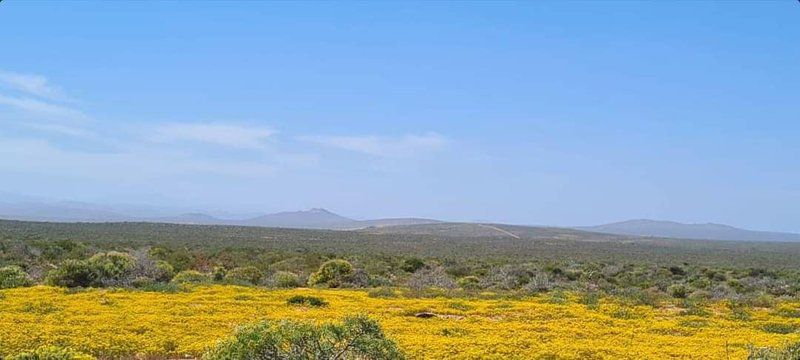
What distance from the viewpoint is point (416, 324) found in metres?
17.0

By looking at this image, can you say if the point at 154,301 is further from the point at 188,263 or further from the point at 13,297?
the point at 188,263

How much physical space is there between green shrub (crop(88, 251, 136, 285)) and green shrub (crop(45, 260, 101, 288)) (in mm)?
389

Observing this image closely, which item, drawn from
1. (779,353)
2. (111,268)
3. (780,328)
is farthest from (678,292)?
(111,268)

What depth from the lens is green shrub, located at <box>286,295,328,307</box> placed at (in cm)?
2061

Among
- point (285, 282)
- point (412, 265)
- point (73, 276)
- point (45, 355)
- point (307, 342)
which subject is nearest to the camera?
point (45, 355)

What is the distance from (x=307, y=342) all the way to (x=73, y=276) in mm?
18850

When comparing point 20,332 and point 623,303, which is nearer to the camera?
point 20,332

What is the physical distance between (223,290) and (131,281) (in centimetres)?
444

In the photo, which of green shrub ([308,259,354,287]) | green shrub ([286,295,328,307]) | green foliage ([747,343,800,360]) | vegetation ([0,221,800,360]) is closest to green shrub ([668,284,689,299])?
vegetation ([0,221,800,360])

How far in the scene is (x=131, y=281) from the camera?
2539 centimetres

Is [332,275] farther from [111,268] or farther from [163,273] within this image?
[111,268]

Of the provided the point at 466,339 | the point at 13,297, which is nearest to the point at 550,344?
the point at 466,339

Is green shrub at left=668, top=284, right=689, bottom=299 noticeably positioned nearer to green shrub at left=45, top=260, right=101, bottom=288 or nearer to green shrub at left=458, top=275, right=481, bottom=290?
green shrub at left=458, top=275, right=481, bottom=290

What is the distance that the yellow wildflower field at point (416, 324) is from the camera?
44.6 ft
